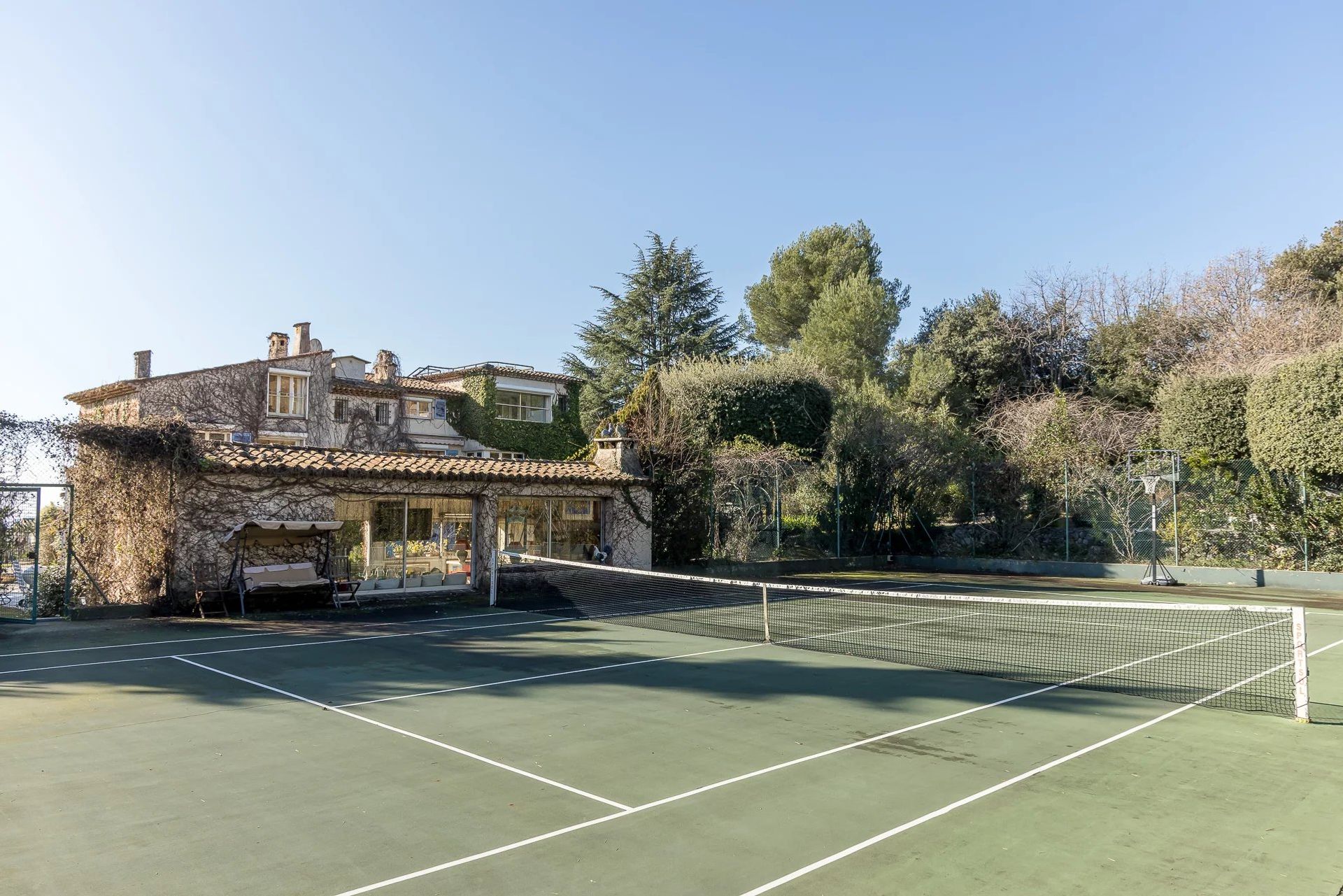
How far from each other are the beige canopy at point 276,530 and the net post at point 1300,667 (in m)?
14.9

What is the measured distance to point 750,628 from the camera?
1450cm

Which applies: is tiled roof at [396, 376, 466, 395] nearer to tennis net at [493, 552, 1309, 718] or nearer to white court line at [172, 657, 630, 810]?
tennis net at [493, 552, 1309, 718]

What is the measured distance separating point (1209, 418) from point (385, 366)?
104 ft

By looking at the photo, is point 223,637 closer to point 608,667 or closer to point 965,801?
point 608,667

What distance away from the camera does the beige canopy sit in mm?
16359

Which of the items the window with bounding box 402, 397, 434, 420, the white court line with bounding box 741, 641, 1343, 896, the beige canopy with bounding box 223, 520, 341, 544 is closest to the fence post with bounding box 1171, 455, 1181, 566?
the white court line with bounding box 741, 641, 1343, 896

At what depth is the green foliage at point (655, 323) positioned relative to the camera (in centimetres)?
4550

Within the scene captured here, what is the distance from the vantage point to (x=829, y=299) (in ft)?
143

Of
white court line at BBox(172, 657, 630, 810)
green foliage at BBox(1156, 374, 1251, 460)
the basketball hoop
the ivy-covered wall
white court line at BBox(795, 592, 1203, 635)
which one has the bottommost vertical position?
white court line at BBox(795, 592, 1203, 635)

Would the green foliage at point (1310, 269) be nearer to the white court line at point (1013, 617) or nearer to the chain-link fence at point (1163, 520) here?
the chain-link fence at point (1163, 520)

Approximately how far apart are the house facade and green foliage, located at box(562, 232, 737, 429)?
12.9 meters

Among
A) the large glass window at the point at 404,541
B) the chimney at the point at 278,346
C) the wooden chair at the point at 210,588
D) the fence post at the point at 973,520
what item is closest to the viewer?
the wooden chair at the point at 210,588

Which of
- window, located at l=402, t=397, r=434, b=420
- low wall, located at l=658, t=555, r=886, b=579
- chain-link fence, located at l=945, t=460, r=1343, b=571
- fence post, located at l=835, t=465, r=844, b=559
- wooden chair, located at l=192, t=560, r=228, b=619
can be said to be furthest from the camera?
window, located at l=402, t=397, r=434, b=420

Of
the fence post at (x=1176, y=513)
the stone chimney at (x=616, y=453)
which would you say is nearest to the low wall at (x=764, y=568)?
the stone chimney at (x=616, y=453)
